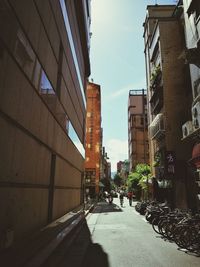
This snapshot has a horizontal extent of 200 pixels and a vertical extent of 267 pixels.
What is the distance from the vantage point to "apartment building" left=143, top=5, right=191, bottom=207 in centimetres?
2391

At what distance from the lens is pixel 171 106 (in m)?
25.9

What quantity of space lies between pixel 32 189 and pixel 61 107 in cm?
764

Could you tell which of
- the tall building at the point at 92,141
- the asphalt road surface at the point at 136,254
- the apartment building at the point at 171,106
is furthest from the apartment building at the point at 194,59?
the tall building at the point at 92,141

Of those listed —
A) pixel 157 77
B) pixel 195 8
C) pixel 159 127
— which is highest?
pixel 157 77

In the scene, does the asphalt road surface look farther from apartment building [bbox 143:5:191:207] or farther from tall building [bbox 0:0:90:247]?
apartment building [bbox 143:5:191:207]

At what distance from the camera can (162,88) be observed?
27141 mm

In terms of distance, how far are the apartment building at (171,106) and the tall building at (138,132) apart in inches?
1718

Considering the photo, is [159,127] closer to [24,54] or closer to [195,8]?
[195,8]

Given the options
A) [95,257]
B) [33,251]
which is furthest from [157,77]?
[33,251]

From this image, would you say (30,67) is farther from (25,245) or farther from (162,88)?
(162,88)

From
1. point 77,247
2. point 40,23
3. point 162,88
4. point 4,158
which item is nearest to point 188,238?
point 77,247

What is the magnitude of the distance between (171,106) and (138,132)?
5029cm

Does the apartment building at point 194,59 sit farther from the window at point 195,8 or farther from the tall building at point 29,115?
the tall building at point 29,115

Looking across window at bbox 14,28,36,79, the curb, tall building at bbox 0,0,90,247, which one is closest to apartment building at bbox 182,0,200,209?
tall building at bbox 0,0,90,247
